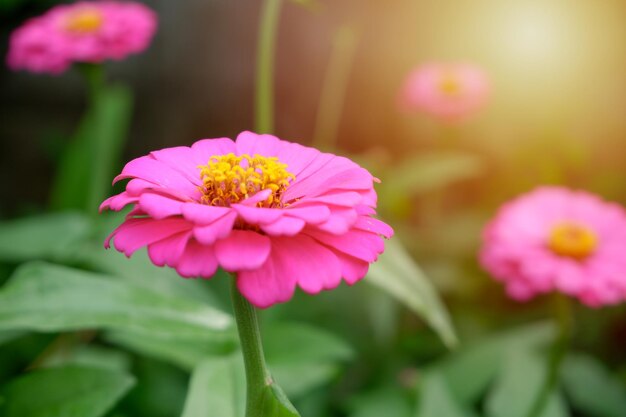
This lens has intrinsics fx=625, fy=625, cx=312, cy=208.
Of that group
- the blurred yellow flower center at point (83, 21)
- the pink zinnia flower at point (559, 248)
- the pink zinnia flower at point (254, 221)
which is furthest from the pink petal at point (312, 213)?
the blurred yellow flower center at point (83, 21)

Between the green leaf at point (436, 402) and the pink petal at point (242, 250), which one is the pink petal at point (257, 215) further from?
the green leaf at point (436, 402)

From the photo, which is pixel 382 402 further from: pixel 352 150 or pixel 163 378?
pixel 352 150

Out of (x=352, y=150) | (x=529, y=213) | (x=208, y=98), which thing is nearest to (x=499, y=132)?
(x=352, y=150)

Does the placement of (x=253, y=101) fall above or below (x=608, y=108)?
below

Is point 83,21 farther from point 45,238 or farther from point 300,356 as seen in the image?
point 300,356

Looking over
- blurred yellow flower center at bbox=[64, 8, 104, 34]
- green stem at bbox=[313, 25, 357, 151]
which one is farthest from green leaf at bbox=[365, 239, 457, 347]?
green stem at bbox=[313, 25, 357, 151]

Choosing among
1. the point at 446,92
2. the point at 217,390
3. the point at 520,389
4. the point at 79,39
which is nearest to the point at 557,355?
the point at 520,389
